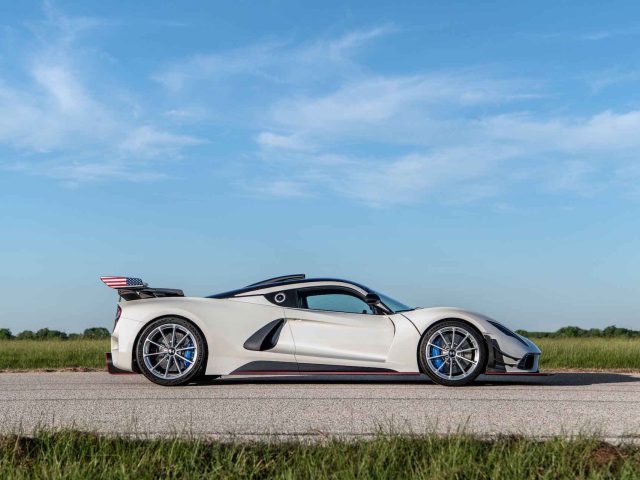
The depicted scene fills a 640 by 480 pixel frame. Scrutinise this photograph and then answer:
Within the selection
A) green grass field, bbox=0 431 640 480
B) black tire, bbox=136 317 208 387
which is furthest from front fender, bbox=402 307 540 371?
green grass field, bbox=0 431 640 480

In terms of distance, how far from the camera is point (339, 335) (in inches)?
403

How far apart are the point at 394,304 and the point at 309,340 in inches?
48.2

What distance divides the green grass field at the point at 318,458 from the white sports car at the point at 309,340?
4215 mm

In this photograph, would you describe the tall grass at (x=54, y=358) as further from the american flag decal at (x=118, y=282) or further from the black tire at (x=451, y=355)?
the black tire at (x=451, y=355)

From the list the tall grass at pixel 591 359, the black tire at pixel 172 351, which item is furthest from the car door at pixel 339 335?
the tall grass at pixel 591 359

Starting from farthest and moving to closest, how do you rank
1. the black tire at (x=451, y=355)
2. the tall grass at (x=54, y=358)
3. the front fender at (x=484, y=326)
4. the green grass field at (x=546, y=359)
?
the tall grass at (x=54, y=358) → the green grass field at (x=546, y=359) → the front fender at (x=484, y=326) → the black tire at (x=451, y=355)

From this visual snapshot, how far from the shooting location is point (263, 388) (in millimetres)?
9805

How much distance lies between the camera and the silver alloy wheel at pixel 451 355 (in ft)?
33.2

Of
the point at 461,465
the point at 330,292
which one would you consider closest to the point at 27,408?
the point at 330,292

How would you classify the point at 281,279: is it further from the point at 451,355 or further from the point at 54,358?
the point at 54,358

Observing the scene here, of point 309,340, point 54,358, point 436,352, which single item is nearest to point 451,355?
point 436,352

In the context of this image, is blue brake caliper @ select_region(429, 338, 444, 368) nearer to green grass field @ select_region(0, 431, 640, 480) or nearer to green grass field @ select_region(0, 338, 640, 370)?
green grass field @ select_region(0, 431, 640, 480)

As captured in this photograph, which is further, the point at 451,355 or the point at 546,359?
the point at 546,359

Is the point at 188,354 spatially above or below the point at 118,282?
below
